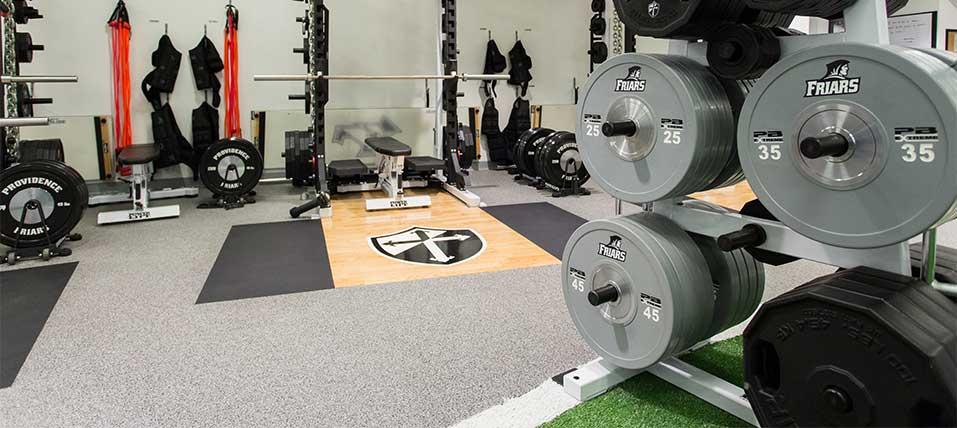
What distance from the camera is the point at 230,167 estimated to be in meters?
4.99

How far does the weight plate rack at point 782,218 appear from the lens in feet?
3.88

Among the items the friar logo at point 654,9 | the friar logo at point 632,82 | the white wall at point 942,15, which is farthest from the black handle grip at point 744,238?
the white wall at point 942,15

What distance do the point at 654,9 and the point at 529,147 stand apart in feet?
14.2

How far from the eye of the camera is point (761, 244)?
1.61m

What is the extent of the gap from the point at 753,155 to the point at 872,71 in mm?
326

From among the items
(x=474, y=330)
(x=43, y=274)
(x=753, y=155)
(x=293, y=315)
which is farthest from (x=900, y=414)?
(x=43, y=274)

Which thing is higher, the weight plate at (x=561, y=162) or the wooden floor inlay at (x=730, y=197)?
the weight plate at (x=561, y=162)

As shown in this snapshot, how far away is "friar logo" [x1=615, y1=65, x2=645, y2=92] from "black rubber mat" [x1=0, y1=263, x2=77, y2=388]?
234cm

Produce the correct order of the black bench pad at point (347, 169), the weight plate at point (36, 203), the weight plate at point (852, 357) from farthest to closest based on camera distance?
the black bench pad at point (347, 169), the weight plate at point (36, 203), the weight plate at point (852, 357)

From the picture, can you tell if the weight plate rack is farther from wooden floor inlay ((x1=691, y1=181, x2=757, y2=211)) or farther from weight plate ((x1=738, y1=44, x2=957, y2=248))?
wooden floor inlay ((x1=691, y1=181, x2=757, y2=211))

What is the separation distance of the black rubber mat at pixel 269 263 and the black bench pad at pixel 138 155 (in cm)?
89

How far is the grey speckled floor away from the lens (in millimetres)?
1909

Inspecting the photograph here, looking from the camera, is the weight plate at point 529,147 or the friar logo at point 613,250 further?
the weight plate at point 529,147

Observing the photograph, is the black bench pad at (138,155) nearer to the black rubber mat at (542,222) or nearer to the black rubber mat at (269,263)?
the black rubber mat at (269,263)
